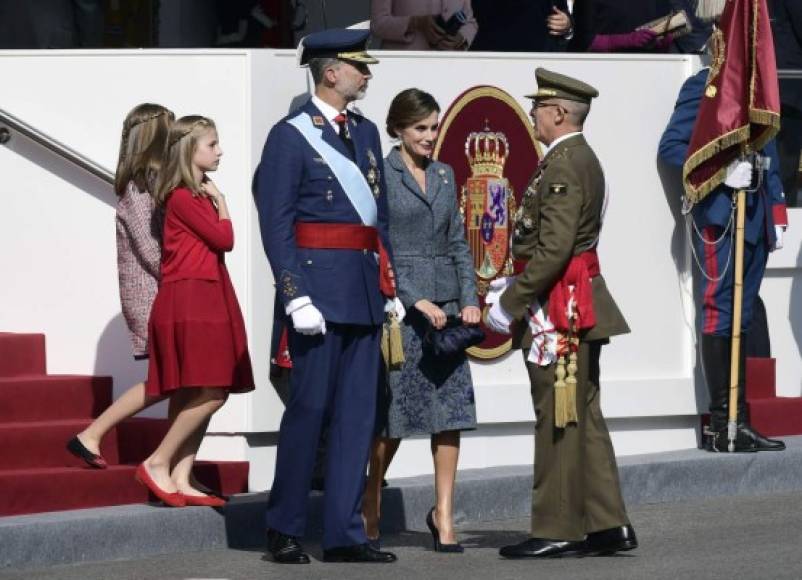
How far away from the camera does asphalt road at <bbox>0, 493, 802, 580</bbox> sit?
9484 mm

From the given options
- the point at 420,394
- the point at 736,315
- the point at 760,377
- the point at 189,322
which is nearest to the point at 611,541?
the point at 420,394

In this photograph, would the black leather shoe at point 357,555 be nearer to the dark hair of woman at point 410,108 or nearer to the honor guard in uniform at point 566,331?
the honor guard in uniform at point 566,331

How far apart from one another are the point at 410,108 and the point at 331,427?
4.57ft

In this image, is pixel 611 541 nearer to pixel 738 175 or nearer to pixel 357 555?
pixel 357 555

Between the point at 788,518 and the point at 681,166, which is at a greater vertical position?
the point at 681,166

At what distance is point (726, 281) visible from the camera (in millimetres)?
12352

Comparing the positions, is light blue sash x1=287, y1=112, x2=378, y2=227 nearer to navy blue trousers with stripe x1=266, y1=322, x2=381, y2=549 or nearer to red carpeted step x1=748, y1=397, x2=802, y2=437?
navy blue trousers with stripe x1=266, y1=322, x2=381, y2=549

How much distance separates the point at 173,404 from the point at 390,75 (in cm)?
218

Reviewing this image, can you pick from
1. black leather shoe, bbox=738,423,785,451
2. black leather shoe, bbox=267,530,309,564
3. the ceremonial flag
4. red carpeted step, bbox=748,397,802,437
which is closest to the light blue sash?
black leather shoe, bbox=267,530,309,564

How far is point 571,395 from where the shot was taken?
390 inches

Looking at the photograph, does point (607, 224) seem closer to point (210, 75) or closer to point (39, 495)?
point (210, 75)

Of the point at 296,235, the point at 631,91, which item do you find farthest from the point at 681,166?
the point at 296,235

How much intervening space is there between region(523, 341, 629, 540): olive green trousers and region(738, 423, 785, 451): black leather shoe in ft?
7.68

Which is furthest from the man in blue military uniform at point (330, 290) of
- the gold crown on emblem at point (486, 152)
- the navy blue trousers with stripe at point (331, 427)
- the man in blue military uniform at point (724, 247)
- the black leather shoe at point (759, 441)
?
the black leather shoe at point (759, 441)
